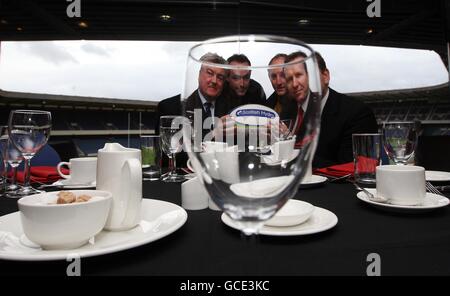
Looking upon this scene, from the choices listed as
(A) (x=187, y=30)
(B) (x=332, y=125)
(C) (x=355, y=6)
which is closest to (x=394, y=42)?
(C) (x=355, y=6)

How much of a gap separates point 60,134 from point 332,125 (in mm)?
6356

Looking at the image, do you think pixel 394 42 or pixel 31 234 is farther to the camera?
pixel 394 42

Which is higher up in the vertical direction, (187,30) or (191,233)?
(187,30)

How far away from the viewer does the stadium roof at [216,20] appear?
4441 millimetres

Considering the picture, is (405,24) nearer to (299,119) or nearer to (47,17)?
(47,17)

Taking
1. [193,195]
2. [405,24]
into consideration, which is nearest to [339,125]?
[193,195]

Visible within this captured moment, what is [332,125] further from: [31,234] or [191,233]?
[31,234]

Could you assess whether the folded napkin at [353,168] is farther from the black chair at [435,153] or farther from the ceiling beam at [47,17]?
the ceiling beam at [47,17]

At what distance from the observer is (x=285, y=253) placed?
388 millimetres

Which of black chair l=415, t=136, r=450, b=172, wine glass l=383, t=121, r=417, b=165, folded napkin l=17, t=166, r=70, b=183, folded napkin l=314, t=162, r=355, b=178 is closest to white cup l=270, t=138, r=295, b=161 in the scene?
wine glass l=383, t=121, r=417, b=165

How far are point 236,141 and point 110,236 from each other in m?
0.30

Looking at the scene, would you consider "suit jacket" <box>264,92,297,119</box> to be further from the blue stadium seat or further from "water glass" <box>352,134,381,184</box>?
the blue stadium seat

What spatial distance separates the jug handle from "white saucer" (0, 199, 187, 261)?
1.0 inches

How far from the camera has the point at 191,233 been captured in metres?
0.47
